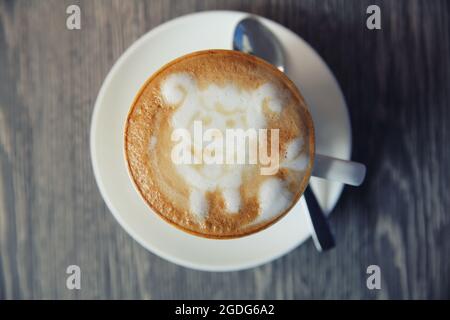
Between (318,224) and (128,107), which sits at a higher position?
(128,107)

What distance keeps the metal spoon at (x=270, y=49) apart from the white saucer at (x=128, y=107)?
0.01 meters

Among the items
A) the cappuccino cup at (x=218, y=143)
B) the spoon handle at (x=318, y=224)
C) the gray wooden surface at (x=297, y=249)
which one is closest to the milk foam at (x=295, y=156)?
the cappuccino cup at (x=218, y=143)

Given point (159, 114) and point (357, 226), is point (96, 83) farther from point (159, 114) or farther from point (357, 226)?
point (357, 226)

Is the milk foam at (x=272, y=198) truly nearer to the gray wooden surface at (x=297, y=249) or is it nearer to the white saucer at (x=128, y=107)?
the white saucer at (x=128, y=107)

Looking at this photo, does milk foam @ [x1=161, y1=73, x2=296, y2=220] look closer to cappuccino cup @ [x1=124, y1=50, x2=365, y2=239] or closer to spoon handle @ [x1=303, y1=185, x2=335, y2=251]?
cappuccino cup @ [x1=124, y1=50, x2=365, y2=239]

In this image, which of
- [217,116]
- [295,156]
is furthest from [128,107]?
[295,156]

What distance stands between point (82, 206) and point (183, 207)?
30 centimetres

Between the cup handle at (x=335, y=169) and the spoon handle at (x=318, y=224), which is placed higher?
the cup handle at (x=335, y=169)

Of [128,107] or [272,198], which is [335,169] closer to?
[272,198]

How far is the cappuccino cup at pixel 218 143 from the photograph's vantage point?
66cm

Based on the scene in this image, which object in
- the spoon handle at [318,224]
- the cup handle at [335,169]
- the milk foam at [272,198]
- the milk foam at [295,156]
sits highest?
the milk foam at [295,156]

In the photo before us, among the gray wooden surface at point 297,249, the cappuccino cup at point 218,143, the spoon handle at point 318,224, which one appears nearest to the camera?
the cappuccino cup at point 218,143

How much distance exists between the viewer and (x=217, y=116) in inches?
25.9

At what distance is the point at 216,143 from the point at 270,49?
235 mm
